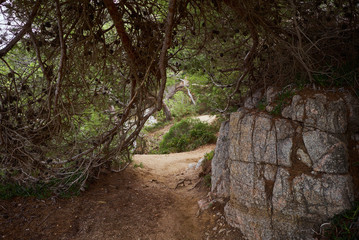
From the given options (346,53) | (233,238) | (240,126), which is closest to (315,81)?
(346,53)

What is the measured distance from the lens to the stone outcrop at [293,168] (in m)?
3.18

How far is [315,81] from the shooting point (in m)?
3.56

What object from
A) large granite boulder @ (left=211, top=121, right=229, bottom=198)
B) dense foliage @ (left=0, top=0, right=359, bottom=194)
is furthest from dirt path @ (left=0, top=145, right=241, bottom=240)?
dense foliage @ (left=0, top=0, right=359, bottom=194)

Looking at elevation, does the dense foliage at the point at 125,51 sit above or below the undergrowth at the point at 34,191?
above

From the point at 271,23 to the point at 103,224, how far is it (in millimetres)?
4124

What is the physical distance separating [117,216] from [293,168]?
3026mm

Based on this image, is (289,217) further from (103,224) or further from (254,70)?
(103,224)

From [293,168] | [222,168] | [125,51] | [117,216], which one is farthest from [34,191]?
[293,168]

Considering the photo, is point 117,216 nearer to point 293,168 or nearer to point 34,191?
point 34,191

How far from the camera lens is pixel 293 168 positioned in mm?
3422

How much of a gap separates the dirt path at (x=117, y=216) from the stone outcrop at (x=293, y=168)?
664mm

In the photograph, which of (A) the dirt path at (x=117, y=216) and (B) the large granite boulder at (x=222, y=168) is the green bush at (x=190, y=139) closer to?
(A) the dirt path at (x=117, y=216)

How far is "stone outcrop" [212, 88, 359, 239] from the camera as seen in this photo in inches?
125

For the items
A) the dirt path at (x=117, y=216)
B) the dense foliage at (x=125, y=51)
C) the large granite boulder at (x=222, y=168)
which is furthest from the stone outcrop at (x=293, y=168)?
the dirt path at (x=117, y=216)
